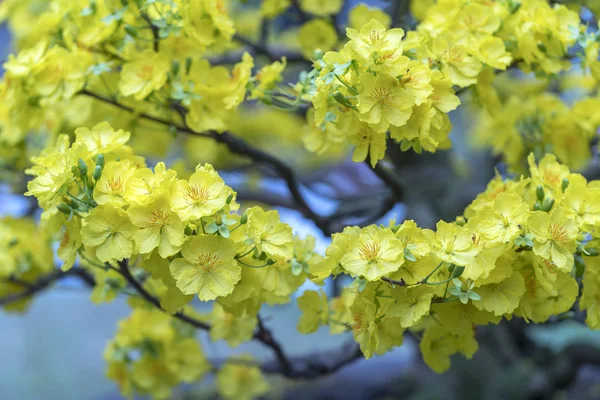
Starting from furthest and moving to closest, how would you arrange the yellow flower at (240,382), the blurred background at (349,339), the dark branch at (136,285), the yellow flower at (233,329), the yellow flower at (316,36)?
the blurred background at (349,339)
the yellow flower at (240,382)
the yellow flower at (316,36)
the yellow flower at (233,329)
the dark branch at (136,285)

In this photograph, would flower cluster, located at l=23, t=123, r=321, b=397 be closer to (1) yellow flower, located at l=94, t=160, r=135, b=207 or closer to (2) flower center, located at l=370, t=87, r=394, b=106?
(1) yellow flower, located at l=94, t=160, r=135, b=207

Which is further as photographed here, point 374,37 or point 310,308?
point 310,308

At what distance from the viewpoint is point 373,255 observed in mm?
1032

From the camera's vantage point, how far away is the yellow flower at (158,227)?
3.34ft

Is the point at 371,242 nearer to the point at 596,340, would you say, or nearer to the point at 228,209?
the point at 228,209

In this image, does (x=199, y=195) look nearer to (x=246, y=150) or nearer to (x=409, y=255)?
(x=409, y=255)

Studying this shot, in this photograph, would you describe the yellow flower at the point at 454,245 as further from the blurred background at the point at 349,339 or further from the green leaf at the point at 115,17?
the green leaf at the point at 115,17

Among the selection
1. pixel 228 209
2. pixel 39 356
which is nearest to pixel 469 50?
pixel 228 209

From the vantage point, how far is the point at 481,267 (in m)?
1.01

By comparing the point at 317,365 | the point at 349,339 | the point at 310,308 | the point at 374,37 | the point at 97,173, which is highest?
the point at 374,37

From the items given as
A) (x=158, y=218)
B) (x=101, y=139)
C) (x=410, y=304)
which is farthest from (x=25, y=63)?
(x=410, y=304)

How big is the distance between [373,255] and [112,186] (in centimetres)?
40

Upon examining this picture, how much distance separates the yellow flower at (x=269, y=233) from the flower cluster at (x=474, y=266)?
7cm

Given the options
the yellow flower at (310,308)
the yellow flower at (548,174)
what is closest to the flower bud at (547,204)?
the yellow flower at (548,174)
